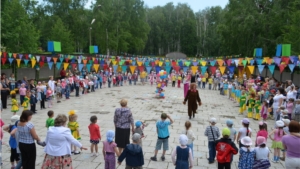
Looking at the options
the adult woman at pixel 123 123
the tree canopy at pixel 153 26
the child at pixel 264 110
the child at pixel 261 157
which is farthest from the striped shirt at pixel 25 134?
the tree canopy at pixel 153 26

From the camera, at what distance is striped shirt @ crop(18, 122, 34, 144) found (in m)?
4.89

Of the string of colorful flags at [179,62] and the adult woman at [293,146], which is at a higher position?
the string of colorful flags at [179,62]

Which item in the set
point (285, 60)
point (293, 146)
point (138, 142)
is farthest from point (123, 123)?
point (285, 60)

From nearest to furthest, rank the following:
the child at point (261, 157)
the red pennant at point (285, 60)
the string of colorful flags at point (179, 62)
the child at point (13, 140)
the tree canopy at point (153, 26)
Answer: the child at point (261, 157), the child at point (13, 140), the red pennant at point (285, 60), the string of colorful flags at point (179, 62), the tree canopy at point (153, 26)

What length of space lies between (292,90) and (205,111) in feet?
13.7

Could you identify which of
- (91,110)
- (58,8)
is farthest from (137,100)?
(58,8)

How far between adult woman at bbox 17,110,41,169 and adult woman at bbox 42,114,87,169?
1.36 ft

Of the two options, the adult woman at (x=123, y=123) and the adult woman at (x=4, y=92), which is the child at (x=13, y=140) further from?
the adult woman at (x=4, y=92)

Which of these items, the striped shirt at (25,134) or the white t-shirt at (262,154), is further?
the white t-shirt at (262,154)

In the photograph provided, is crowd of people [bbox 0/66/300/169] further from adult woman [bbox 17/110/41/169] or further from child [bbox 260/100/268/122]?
child [bbox 260/100/268/122]

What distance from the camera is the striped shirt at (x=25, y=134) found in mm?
4886

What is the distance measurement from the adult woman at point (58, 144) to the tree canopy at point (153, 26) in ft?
64.5

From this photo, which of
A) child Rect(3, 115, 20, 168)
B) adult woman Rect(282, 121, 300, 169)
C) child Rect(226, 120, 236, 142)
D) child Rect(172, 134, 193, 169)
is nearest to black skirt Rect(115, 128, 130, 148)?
child Rect(172, 134, 193, 169)

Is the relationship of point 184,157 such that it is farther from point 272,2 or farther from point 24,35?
point 272,2
